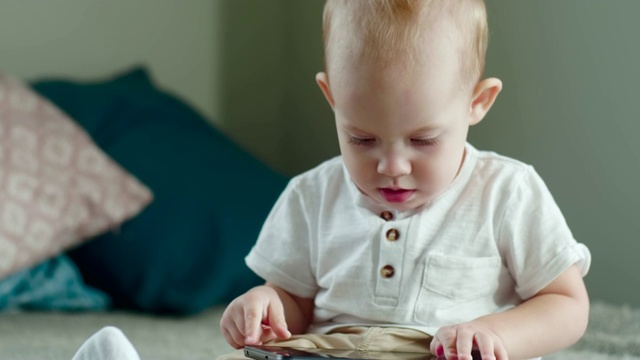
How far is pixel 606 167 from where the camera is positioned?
1.95 metres

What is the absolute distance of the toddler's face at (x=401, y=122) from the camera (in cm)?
110

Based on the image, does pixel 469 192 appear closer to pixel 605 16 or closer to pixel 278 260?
pixel 278 260

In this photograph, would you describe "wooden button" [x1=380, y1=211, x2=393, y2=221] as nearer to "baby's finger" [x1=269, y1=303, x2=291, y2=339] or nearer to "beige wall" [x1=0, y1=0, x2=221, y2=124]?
"baby's finger" [x1=269, y1=303, x2=291, y2=339]

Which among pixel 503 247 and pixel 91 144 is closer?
pixel 503 247

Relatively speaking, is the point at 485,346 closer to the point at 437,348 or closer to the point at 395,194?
the point at 437,348

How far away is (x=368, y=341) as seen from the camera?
1.14 metres

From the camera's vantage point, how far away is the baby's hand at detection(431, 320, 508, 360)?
1.02 m

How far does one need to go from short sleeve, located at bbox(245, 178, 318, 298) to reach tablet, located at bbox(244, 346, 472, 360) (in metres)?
0.18

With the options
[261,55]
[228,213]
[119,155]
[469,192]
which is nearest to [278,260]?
[469,192]

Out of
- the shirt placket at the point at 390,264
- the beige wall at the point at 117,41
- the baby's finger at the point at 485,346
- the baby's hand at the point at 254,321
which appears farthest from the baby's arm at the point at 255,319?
the beige wall at the point at 117,41

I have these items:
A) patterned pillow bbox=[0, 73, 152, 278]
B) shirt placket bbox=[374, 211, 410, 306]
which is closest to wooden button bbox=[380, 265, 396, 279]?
shirt placket bbox=[374, 211, 410, 306]

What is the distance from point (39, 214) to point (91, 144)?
A: 0.19 m

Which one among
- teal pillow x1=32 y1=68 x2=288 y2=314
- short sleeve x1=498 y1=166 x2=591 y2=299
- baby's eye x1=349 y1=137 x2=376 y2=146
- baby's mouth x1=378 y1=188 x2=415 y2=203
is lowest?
teal pillow x1=32 y1=68 x2=288 y2=314

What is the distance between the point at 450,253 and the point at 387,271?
7 cm
